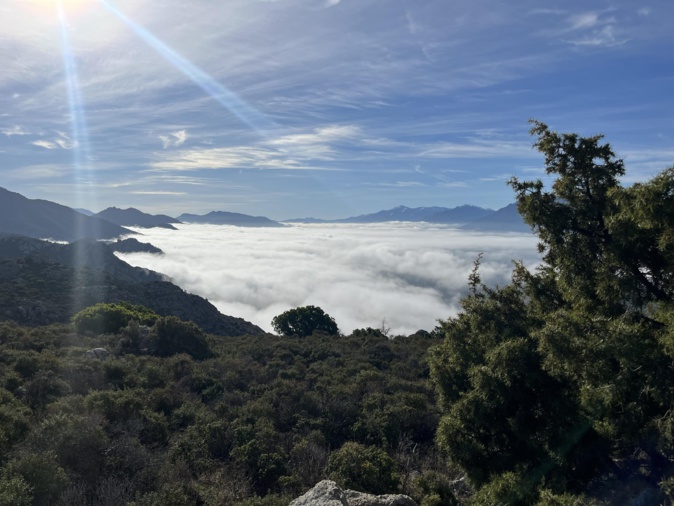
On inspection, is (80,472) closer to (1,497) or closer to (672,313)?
(1,497)

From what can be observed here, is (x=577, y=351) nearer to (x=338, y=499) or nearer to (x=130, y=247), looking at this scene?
(x=338, y=499)

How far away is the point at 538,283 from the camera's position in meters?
8.70

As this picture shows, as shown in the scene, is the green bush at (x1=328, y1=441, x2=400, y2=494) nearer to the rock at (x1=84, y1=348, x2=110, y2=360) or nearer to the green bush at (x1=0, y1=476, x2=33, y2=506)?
the green bush at (x1=0, y1=476, x2=33, y2=506)

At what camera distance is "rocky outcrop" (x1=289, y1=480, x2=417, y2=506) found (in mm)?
6492

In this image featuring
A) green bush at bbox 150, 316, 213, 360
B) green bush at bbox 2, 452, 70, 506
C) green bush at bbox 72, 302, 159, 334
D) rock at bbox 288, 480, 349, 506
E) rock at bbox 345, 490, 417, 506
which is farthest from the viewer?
green bush at bbox 72, 302, 159, 334

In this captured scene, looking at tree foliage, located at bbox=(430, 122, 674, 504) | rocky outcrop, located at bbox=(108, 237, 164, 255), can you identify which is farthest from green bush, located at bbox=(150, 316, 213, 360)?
rocky outcrop, located at bbox=(108, 237, 164, 255)

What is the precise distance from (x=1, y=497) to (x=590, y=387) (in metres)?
8.11

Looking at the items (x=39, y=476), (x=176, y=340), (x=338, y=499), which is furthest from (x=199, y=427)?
(x=176, y=340)

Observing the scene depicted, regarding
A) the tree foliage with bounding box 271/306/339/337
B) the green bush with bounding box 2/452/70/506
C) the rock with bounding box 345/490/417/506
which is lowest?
the tree foliage with bounding box 271/306/339/337

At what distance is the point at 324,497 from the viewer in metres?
6.58

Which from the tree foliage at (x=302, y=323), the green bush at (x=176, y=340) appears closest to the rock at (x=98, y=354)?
the green bush at (x=176, y=340)

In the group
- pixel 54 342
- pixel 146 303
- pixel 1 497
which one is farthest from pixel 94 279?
pixel 1 497

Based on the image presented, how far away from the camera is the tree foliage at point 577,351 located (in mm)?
5277

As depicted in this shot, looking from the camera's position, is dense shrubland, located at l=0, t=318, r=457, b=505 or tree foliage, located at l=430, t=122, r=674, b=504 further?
dense shrubland, located at l=0, t=318, r=457, b=505
